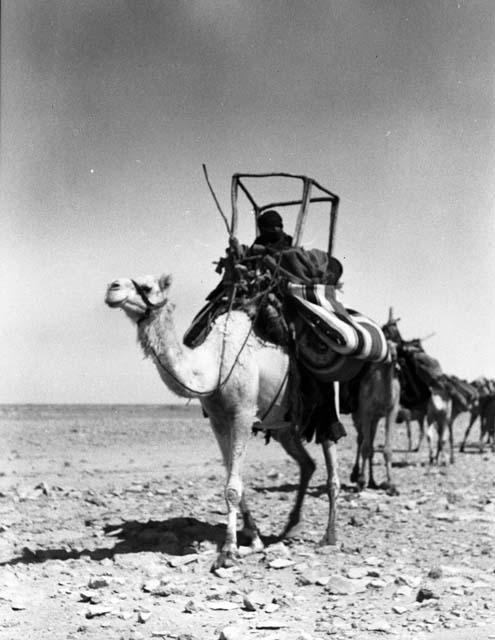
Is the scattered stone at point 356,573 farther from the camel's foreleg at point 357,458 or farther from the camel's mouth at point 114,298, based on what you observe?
the camel's foreleg at point 357,458

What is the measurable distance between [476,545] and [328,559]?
160 cm

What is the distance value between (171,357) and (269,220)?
220 cm

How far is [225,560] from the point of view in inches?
239

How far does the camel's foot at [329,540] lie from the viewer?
275 inches

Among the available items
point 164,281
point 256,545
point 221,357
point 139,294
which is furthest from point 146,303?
point 256,545

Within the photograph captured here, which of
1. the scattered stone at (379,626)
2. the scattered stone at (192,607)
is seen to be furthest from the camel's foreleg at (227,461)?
the scattered stone at (379,626)

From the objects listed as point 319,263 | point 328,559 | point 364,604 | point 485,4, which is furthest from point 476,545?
point 485,4

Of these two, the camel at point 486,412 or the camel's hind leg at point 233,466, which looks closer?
the camel's hind leg at point 233,466

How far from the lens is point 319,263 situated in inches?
299

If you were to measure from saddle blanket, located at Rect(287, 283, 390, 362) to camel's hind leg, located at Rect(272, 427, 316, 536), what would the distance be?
1052mm

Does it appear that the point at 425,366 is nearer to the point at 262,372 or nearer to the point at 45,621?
the point at 262,372

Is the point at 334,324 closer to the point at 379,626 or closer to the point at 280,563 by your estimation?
the point at 280,563

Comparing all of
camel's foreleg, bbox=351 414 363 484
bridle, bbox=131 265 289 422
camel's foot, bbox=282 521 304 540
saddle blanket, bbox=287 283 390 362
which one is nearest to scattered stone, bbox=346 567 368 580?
camel's foot, bbox=282 521 304 540

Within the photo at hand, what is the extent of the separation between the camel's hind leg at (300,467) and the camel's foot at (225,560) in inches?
50.3
